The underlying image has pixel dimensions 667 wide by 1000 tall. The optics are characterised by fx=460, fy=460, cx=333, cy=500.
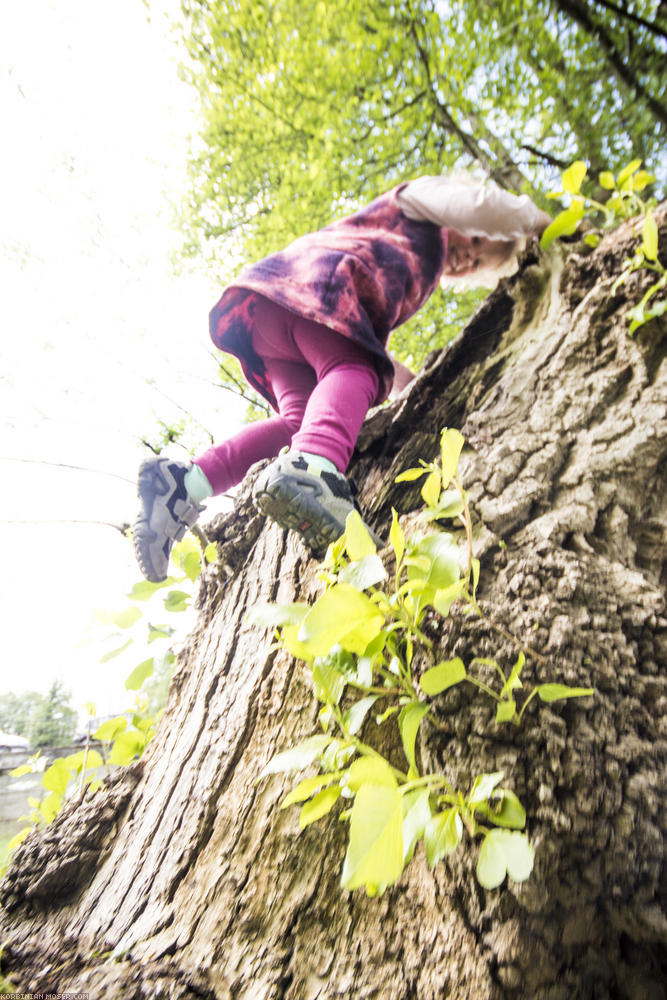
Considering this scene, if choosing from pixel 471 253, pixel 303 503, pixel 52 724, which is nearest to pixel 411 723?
pixel 303 503

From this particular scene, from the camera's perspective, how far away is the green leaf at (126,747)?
102 cm

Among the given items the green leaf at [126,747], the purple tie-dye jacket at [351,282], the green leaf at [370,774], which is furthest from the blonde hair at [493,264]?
the green leaf at [126,747]

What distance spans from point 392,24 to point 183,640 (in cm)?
367

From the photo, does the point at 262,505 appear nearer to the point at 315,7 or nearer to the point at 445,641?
the point at 445,641

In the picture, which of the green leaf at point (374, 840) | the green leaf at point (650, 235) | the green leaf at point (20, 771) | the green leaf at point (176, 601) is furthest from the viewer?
the green leaf at point (20, 771)

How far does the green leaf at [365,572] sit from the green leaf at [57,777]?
0.92 metres

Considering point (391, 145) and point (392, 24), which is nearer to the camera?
point (392, 24)

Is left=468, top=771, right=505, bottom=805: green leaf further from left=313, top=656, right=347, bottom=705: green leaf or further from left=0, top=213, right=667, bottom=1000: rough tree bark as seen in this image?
left=313, top=656, right=347, bottom=705: green leaf

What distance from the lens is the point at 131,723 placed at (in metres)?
1.18

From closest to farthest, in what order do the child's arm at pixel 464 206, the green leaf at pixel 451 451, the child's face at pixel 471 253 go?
the green leaf at pixel 451 451 < the child's arm at pixel 464 206 < the child's face at pixel 471 253

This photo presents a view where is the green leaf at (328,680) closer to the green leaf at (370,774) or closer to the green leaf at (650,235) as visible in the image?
the green leaf at (370,774)

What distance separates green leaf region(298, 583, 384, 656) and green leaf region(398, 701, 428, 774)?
131mm

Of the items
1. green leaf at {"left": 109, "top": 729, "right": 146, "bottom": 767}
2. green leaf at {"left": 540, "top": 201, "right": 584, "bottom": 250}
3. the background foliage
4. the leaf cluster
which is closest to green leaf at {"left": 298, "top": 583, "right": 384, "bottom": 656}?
the leaf cluster

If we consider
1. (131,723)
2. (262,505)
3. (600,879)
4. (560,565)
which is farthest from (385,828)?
(131,723)
